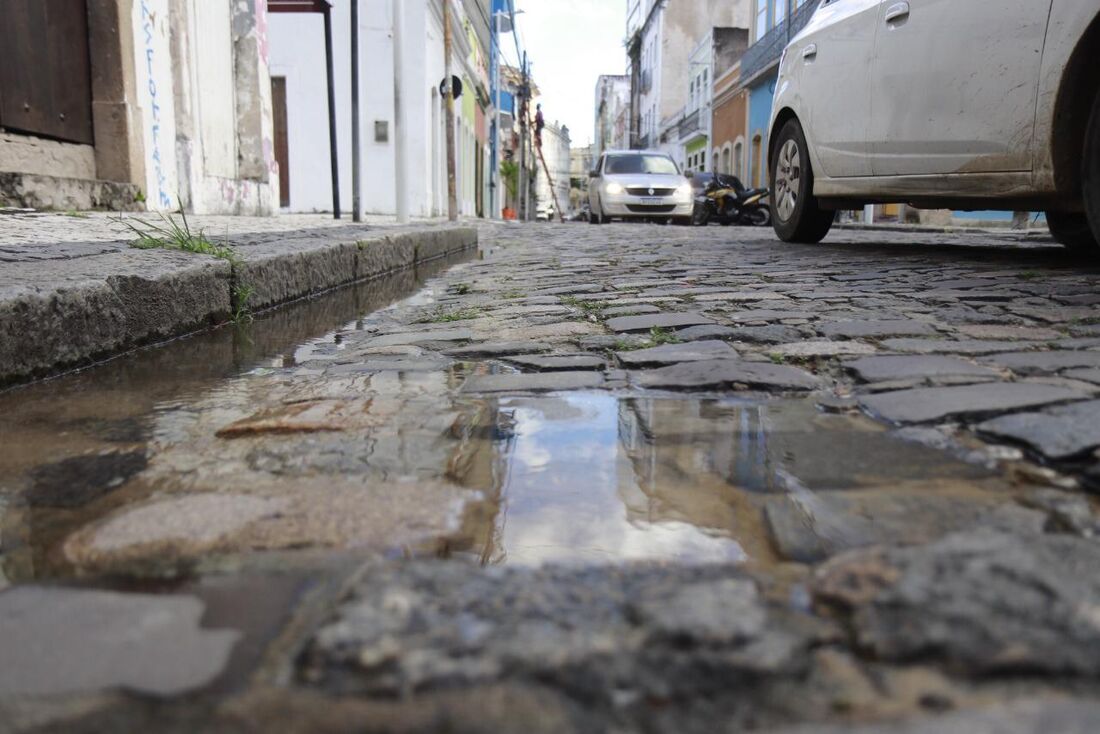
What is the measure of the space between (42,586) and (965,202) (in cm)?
457

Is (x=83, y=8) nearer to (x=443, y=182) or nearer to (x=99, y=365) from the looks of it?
(x=99, y=365)

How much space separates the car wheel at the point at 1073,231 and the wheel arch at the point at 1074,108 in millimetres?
1456

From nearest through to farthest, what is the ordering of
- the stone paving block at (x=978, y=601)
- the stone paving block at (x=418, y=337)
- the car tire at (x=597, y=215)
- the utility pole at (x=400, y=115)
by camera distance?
the stone paving block at (x=978, y=601) < the stone paving block at (x=418, y=337) < the utility pole at (x=400, y=115) < the car tire at (x=597, y=215)

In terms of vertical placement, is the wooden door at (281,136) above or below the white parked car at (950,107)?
above

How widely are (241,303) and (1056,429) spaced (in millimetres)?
2905

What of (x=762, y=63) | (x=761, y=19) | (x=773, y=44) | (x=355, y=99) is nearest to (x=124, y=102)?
(x=355, y=99)

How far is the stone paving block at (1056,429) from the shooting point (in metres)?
1.40

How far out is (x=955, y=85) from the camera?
409cm

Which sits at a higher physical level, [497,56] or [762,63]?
[497,56]

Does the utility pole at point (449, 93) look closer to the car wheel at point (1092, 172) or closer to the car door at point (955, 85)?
the car door at point (955, 85)

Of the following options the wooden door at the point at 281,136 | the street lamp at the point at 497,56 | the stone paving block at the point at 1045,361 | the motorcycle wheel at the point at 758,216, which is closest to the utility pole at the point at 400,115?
the wooden door at the point at 281,136

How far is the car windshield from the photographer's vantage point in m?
16.8

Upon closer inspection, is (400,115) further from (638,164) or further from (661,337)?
→ (638,164)

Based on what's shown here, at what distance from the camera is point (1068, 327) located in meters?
2.68
